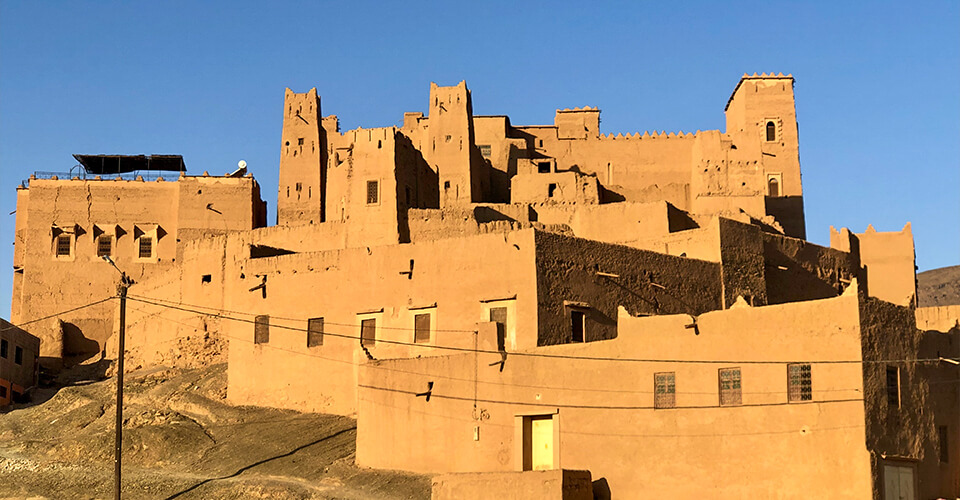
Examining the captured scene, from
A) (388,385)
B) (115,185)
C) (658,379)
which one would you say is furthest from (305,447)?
(115,185)

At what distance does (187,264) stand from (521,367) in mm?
18428

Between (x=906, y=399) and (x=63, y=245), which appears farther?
(x=63, y=245)

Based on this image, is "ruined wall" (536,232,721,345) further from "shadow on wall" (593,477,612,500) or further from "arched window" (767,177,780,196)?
"arched window" (767,177,780,196)

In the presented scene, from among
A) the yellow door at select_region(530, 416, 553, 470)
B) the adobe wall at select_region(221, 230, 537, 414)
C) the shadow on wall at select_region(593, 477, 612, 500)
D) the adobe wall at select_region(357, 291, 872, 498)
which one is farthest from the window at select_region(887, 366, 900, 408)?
the adobe wall at select_region(221, 230, 537, 414)

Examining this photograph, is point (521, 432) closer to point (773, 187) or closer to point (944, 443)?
point (944, 443)

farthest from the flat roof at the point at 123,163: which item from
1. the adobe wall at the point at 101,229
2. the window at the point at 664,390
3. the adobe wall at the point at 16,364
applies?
the window at the point at 664,390

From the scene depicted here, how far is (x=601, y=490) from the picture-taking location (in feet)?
76.9

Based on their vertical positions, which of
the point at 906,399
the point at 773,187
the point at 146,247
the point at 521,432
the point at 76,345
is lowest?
the point at 521,432

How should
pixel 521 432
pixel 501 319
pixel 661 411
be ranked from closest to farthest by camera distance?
pixel 661 411 → pixel 521 432 → pixel 501 319

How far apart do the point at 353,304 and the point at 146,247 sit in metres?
22.1

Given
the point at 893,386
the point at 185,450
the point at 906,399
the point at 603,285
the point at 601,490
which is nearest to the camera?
the point at 893,386

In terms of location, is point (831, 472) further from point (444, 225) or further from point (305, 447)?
point (444, 225)

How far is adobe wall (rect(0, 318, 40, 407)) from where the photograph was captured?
4094 cm

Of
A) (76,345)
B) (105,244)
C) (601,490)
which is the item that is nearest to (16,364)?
(76,345)
